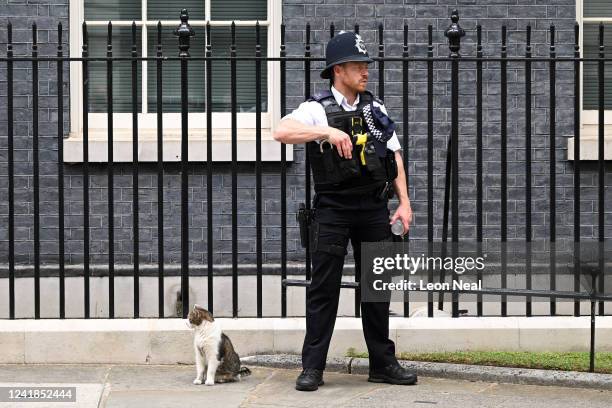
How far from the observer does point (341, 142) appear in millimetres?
6773

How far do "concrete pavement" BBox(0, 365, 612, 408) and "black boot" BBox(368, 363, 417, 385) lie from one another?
0.04 metres

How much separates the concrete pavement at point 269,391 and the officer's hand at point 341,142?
136 cm

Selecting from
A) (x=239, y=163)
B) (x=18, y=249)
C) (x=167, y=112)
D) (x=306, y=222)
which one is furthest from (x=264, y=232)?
(x=306, y=222)

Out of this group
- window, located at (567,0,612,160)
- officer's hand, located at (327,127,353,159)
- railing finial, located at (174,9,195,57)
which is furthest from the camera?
window, located at (567,0,612,160)

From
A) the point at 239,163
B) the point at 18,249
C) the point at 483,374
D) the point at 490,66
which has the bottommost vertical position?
the point at 483,374

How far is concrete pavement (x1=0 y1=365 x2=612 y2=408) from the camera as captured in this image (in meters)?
6.82

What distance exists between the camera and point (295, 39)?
9.75 m

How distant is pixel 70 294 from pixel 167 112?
5.24 feet

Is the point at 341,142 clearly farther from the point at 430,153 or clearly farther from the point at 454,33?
the point at 454,33

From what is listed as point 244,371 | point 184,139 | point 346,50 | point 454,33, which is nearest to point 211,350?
point 244,371

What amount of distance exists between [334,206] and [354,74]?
75 cm

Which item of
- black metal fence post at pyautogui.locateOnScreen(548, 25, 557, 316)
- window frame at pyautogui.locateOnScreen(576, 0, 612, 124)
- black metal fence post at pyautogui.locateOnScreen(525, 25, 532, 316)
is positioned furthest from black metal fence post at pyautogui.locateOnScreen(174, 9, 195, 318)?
window frame at pyautogui.locateOnScreen(576, 0, 612, 124)

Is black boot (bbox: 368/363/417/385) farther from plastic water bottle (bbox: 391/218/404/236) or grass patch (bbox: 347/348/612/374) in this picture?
plastic water bottle (bbox: 391/218/404/236)

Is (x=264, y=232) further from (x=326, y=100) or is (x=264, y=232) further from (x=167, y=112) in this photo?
(x=326, y=100)
